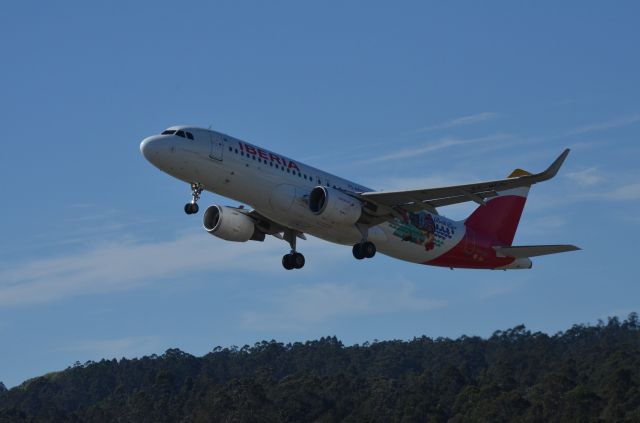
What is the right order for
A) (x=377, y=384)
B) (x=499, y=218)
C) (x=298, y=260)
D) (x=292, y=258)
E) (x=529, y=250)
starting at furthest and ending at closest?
(x=377, y=384)
(x=499, y=218)
(x=529, y=250)
(x=298, y=260)
(x=292, y=258)

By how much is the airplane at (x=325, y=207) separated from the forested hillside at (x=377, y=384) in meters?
46.7

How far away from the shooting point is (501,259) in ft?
224

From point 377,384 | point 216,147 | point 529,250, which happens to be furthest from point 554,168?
point 377,384

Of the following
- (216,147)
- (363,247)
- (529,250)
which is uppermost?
(216,147)

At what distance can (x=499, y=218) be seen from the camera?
233 feet

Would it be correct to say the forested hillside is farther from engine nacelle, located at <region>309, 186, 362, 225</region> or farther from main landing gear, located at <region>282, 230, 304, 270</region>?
engine nacelle, located at <region>309, 186, 362, 225</region>

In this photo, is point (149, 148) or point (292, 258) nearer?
point (149, 148)

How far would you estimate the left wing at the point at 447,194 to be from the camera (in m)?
55.5

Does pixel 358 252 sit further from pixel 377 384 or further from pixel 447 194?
pixel 377 384

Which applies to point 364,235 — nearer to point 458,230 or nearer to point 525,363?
point 458,230

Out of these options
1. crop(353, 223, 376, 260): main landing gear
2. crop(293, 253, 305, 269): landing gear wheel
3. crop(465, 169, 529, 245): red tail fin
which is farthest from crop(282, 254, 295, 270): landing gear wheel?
crop(465, 169, 529, 245): red tail fin

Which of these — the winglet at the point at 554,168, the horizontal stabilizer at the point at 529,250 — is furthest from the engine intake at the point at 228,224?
the winglet at the point at 554,168

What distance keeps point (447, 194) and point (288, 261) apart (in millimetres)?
9568

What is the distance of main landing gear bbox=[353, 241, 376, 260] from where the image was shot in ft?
200
